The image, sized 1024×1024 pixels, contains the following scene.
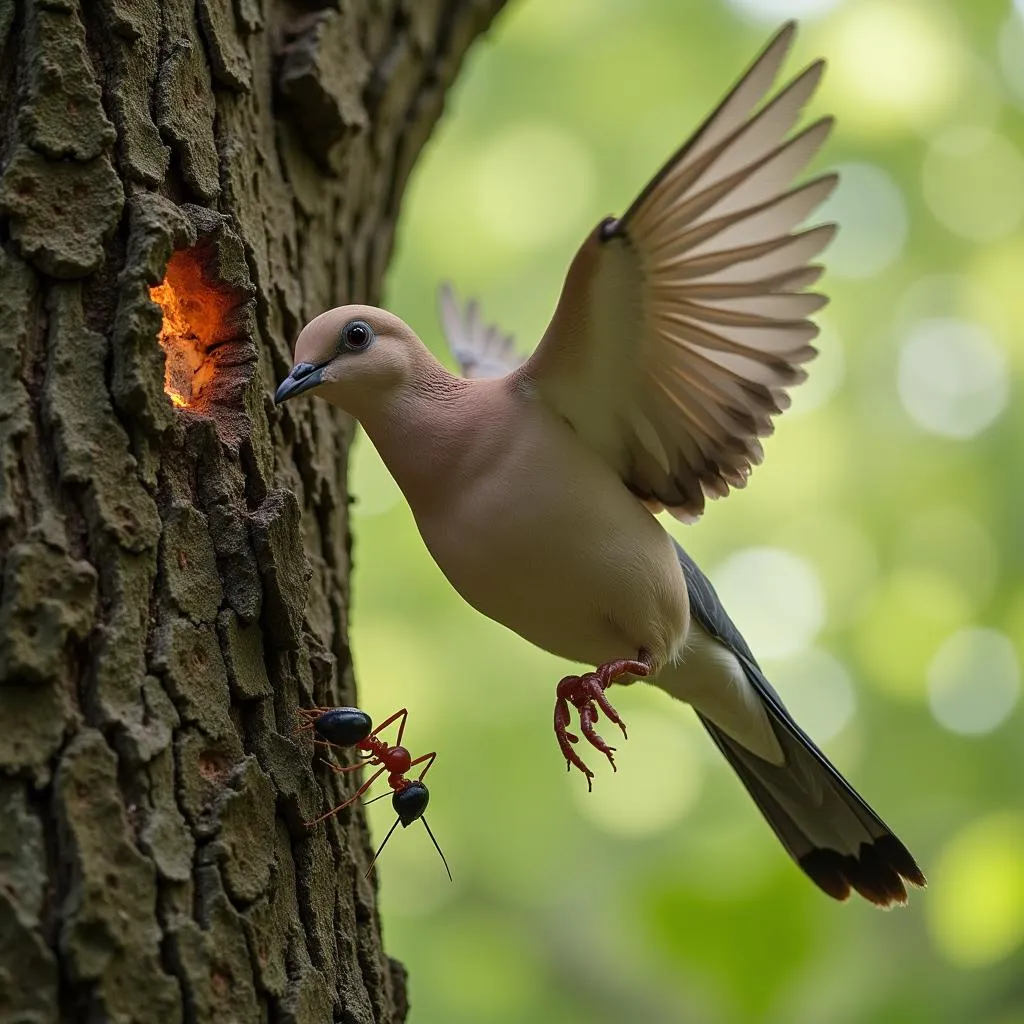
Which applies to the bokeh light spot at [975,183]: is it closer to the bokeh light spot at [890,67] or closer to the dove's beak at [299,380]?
the bokeh light spot at [890,67]

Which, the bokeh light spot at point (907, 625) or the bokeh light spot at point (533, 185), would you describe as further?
the bokeh light spot at point (533, 185)

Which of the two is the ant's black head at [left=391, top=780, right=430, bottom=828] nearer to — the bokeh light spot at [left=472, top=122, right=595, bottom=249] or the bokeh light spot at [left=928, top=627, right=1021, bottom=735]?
the bokeh light spot at [left=928, top=627, right=1021, bottom=735]

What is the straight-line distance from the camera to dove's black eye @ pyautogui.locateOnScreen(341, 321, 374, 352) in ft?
9.07

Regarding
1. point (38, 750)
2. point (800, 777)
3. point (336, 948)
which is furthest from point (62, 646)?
point (800, 777)

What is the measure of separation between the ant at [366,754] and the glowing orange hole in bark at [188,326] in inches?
24.2

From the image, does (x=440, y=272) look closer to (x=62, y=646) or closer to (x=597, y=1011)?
(x=597, y=1011)

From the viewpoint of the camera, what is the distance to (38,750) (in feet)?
5.79

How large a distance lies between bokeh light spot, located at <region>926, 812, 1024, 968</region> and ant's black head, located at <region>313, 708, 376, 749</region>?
338 centimetres

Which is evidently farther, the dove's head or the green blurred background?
the green blurred background

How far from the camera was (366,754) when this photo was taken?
9.13 ft

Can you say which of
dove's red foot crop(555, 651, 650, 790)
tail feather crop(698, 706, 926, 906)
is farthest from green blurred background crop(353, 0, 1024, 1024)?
dove's red foot crop(555, 651, 650, 790)

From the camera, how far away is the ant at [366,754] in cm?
227

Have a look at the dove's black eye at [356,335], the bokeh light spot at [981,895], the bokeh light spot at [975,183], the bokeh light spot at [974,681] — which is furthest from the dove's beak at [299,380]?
the bokeh light spot at [975,183]

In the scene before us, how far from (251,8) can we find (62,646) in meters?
1.55
